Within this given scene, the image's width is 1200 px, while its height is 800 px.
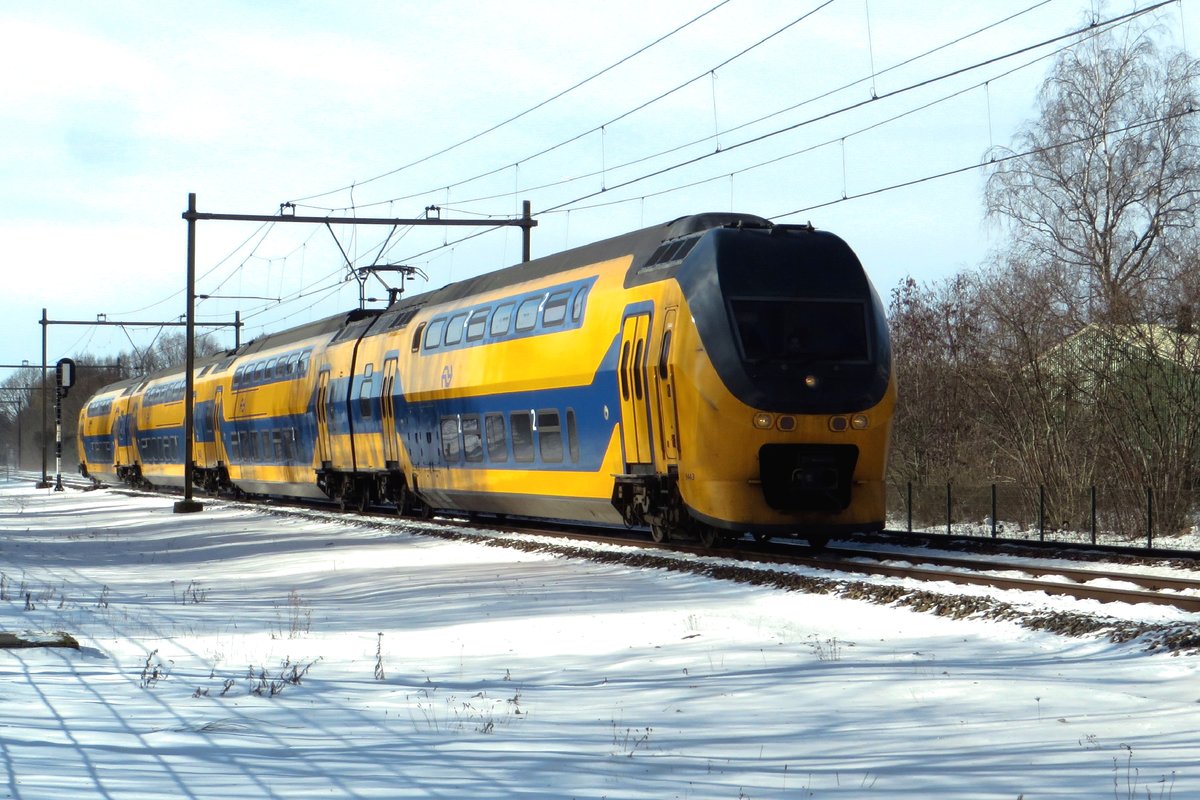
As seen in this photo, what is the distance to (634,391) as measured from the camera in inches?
675

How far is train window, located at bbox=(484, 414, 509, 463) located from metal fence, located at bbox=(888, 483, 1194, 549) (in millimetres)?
6373

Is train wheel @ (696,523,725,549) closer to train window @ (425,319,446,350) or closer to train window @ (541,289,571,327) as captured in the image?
train window @ (541,289,571,327)

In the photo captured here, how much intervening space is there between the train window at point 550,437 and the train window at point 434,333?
4.55 metres

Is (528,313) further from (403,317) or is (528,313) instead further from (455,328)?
(403,317)

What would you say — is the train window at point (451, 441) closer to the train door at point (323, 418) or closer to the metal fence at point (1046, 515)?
the metal fence at point (1046, 515)

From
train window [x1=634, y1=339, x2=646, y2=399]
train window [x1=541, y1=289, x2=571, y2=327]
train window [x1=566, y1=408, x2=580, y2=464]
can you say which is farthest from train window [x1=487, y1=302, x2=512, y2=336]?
train window [x1=634, y1=339, x2=646, y2=399]

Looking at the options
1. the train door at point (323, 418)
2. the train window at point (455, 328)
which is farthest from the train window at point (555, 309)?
the train door at point (323, 418)

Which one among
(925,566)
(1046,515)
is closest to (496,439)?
(925,566)

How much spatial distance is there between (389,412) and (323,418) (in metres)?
4.83

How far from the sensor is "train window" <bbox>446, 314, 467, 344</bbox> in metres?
22.8

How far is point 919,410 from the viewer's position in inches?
1352

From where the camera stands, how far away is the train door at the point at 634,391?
16938 mm

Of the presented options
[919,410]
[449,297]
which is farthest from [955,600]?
[919,410]

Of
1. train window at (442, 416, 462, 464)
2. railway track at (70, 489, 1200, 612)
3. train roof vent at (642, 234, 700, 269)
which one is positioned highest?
train roof vent at (642, 234, 700, 269)
